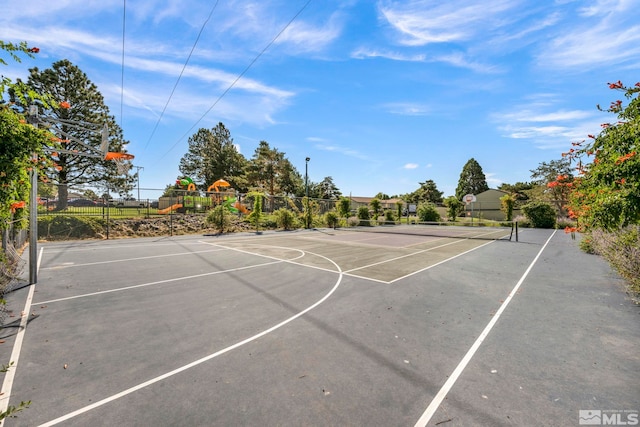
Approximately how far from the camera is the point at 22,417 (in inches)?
103

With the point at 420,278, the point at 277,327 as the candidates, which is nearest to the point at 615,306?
the point at 420,278

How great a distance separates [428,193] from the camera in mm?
72562

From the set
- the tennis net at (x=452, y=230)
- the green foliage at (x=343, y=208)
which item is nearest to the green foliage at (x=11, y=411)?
the tennis net at (x=452, y=230)

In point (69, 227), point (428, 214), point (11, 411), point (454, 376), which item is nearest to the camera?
point (11, 411)

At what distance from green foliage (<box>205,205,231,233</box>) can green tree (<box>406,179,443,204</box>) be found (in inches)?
2401

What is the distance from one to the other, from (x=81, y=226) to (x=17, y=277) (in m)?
11.5

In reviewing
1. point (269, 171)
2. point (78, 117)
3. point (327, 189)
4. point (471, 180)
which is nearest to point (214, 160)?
point (269, 171)

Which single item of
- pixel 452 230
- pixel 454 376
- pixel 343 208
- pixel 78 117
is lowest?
pixel 454 376

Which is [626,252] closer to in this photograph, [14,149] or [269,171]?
Result: [14,149]

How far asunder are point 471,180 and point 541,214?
45.3 m

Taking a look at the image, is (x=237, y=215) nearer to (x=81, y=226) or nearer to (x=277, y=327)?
(x=81, y=226)

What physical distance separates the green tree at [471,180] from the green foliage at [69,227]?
72.0 m

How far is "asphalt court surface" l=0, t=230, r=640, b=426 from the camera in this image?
2.77m

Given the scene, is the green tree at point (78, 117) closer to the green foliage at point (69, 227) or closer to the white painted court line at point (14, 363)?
the green foliage at point (69, 227)
